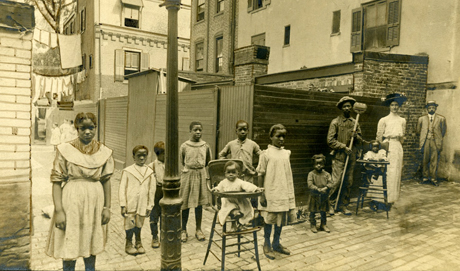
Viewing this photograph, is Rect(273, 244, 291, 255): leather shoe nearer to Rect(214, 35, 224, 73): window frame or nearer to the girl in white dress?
the girl in white dress

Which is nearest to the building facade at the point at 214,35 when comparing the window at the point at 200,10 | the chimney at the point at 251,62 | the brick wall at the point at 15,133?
the window at the point at 200,10

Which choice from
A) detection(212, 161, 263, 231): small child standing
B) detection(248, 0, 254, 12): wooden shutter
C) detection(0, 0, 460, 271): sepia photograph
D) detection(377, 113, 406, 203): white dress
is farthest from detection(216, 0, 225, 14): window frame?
detection(212, 161, 263, 231): small child standing

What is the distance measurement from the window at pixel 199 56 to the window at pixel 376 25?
1102 centimetres

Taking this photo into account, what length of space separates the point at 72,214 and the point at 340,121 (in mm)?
5584

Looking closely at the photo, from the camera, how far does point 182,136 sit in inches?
333

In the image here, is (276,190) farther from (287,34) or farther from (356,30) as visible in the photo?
(287,34)

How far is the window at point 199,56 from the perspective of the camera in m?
21.9

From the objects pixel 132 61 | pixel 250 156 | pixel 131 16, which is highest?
pixel 131 16

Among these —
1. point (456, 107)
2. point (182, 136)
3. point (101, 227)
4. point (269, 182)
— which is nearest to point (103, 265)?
point (101, 227)

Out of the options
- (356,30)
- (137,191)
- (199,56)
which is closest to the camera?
(137,191)

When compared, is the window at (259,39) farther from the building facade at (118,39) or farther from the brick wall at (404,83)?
the brick wall at (404,83)

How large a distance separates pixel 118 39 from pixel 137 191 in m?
18.7

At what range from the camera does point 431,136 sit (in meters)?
9.81

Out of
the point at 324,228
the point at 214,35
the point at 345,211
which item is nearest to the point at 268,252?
the point at 324,228
